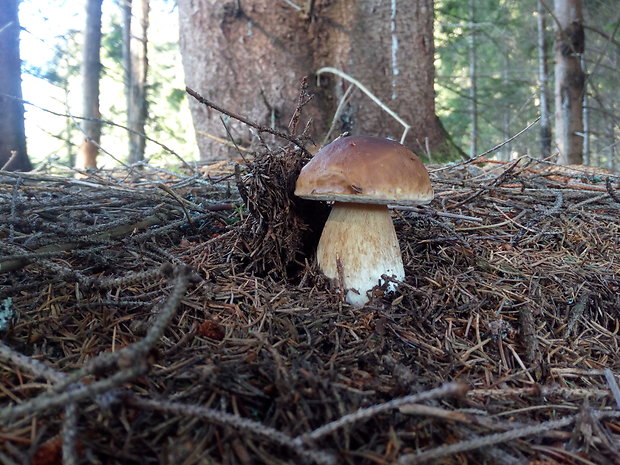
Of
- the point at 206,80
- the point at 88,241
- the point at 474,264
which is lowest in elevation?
the point at 474,264

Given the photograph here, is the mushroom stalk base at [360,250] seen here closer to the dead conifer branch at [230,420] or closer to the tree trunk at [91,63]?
the dead conifer branch at [230,420]

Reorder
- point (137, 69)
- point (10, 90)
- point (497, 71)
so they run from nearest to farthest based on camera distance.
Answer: point (10, 90)
point (137, 69)
point (497, 71)

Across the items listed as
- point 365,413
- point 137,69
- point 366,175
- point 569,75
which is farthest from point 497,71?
point 365,413

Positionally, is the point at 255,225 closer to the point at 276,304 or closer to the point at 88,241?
the point at 276,304

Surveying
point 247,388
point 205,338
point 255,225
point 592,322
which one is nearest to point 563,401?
point 592,322

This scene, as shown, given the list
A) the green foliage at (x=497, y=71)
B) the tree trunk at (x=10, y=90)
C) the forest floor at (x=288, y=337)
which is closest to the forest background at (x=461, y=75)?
the green foliage at (x=497, y=71)

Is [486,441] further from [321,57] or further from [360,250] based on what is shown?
[321,57]
